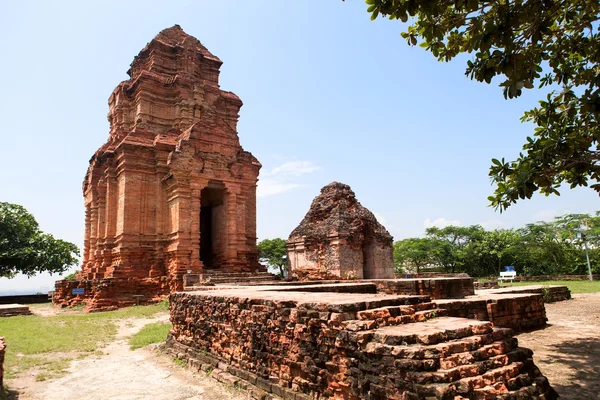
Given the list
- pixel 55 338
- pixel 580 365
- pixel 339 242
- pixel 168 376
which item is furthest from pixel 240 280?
pixel 580 365

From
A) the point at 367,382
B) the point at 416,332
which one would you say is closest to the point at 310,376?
the point at 367,382

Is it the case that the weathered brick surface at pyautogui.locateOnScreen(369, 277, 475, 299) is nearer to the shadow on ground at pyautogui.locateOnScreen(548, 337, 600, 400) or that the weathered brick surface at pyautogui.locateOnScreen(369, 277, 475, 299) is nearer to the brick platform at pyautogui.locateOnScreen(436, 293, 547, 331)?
the brick platform at pyautogui.locateOnScreen(436, 293, 547, 331)

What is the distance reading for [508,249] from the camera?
3375 centimetres

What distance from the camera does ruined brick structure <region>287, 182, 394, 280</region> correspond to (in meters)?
14.9

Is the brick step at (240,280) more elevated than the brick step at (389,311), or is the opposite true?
the brick step at (240,280)

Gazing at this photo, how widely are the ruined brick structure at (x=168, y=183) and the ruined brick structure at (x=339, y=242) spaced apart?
6.88ft

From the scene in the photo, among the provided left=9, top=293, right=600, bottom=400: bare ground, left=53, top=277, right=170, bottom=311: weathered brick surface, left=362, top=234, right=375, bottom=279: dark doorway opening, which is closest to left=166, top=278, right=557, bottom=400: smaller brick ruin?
left=9, top=293, right=600, bottom=400: bare ground

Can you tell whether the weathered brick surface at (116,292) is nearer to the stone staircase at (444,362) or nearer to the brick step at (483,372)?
the stone staircase at (444,362)

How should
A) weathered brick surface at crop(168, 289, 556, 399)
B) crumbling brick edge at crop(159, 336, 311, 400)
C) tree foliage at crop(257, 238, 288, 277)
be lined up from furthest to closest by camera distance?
tree foliage at crop(257, 238, 288, 277)
crumbling brick edge at crop(159, 336, 311, 400)
weathered brick surface at crop(168, 289, 556, 399)

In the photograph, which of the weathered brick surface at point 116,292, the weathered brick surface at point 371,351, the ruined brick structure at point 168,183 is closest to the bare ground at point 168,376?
the weathered brick surface at point 371,351

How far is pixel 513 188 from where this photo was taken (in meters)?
5.34

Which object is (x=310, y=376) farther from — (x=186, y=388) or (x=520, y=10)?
(x=520, y=10)

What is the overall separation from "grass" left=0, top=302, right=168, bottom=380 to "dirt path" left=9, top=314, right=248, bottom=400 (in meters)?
0.43

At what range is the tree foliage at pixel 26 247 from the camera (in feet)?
76.7
